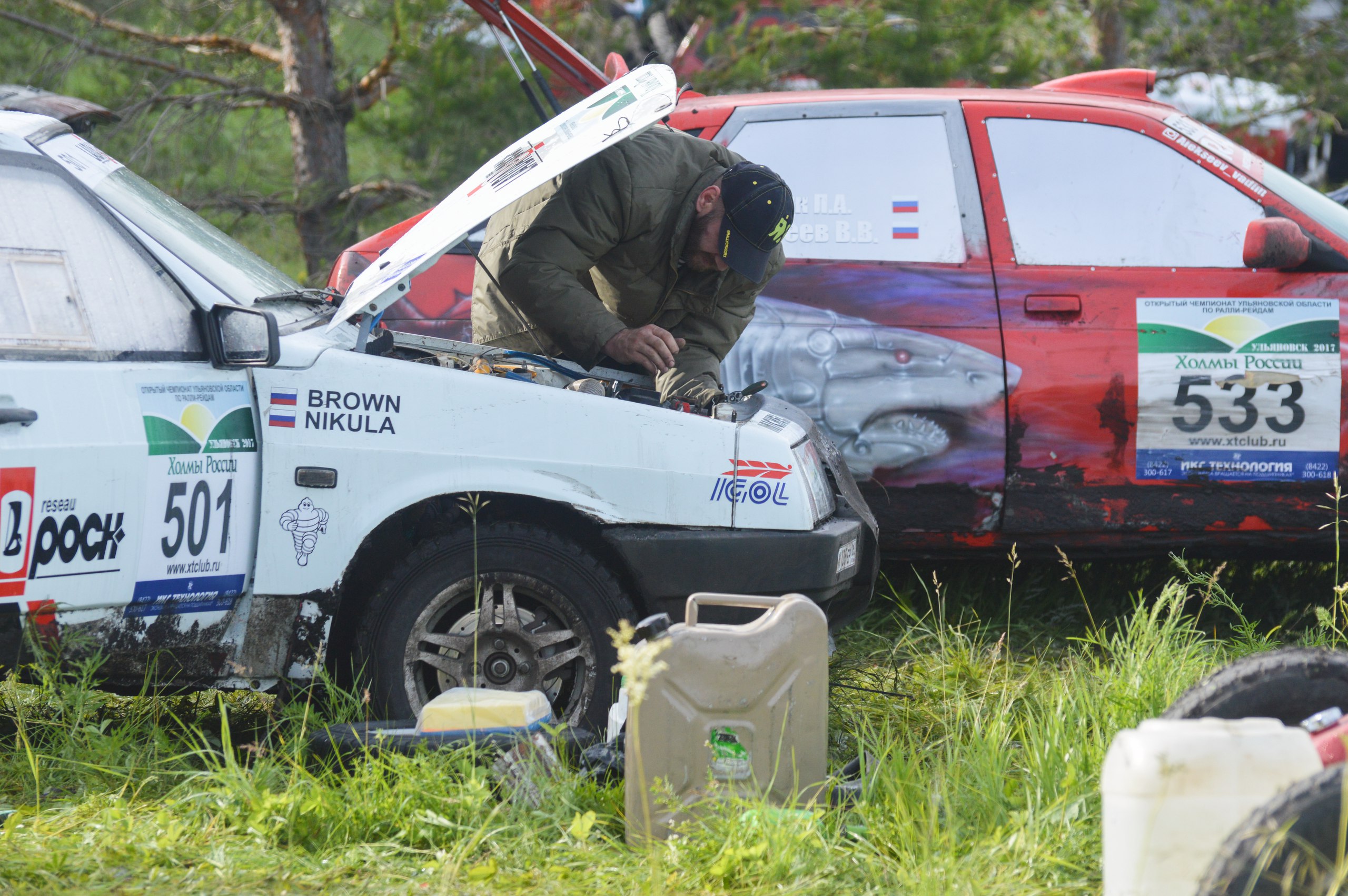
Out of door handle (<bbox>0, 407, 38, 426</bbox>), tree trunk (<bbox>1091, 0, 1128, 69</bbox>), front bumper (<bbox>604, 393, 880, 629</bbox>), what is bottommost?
front bumper (<bbox>604, 393, 880, 629</bbox>)

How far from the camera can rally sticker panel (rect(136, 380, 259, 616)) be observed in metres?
2.77

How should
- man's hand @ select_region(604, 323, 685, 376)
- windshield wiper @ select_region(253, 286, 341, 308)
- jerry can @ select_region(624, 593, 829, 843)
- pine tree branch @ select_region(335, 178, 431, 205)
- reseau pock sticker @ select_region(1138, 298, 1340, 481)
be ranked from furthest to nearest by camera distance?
pine tree branch @ select_region(335, 178, 431, 205) → reseau pock sticker @ select_region(1138, 298, 1340, 481) → man's hand @ select_region(604, 323, 685, 376) → windshield wiper @ select_region(253, 286, 341, 308) → jerry can @ select_region(624, 593, 829, 843)

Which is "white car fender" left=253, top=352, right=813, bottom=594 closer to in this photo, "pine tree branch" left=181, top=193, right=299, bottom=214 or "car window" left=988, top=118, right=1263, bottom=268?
"car window" left=988, top=118, right=1263, bottom=268

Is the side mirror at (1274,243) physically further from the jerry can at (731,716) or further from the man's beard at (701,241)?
the jerry can at (731,716)

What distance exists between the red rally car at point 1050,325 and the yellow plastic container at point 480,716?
5.53 feet

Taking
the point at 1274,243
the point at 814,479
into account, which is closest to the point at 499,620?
the point at 814,479

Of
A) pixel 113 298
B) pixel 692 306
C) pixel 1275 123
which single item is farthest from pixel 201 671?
pixel 1275 123

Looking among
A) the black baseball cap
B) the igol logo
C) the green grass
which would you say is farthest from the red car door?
the igol logo

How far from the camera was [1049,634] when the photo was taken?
4.29 metres

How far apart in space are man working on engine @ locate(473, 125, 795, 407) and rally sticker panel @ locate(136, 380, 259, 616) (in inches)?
41.9

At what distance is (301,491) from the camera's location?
288 centimetres

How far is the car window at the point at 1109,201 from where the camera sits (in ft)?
13.5

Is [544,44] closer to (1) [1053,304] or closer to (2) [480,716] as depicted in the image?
(1) [1053,304]

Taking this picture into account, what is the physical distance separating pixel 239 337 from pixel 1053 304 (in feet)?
8.50
